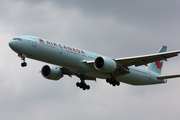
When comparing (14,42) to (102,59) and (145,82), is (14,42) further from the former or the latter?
(145,82)

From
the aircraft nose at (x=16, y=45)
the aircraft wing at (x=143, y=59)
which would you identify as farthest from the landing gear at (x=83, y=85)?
the aircraft nose at (x=16, y=45)

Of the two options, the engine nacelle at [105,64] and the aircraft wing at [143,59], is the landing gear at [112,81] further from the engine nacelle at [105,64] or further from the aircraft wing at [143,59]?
the engine nacelle at [105,64]

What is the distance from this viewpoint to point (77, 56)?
4025cm

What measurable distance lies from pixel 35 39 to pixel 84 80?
12.2 m

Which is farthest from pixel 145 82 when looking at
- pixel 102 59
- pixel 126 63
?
pixel 102 59

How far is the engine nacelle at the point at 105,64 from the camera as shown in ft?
131

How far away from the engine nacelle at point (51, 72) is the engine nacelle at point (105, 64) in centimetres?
752

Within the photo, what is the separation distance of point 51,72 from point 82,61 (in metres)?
6.45

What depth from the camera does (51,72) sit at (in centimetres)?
4525

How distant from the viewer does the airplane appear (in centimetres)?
3750

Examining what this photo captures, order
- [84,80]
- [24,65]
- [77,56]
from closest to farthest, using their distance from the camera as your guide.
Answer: [24,65]
[77,56]
[84,80]

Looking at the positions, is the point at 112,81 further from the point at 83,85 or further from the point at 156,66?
the point at 156,66

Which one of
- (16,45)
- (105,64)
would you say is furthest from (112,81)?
(16,45)

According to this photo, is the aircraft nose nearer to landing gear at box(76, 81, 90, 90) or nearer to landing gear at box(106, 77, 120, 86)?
landing gear at box(106, 77, 120, 86)
